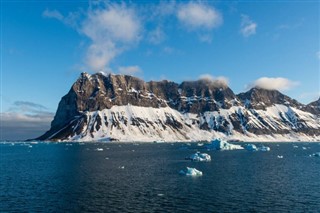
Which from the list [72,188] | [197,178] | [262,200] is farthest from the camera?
[197,178]

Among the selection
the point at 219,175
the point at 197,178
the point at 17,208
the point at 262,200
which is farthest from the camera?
the point at 219,175

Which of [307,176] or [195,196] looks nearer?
[195,196]

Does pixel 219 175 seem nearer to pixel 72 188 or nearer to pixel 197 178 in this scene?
pixel 197 178

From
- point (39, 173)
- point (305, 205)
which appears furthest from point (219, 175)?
point (39, 173)

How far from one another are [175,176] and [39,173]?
4255 centimetres

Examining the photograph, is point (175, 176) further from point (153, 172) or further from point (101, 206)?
point (101, 206)

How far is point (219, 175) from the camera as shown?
9762 cm

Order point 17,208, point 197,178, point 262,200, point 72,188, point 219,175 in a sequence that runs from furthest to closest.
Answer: point 219,175, point 197,178, point 72,188, point 262,200, point 17,208

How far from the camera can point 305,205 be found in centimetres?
6156

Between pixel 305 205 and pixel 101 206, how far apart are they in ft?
123

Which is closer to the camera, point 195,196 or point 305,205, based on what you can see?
point 305,205

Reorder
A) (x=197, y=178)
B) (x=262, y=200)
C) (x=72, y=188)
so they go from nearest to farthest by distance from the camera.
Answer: (x=262, y=200) < (x=72, y=188) < (x=197, y=178)

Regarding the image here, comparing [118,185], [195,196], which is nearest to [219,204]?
[195,196]

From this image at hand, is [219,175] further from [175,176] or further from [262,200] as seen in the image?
[262,200]
